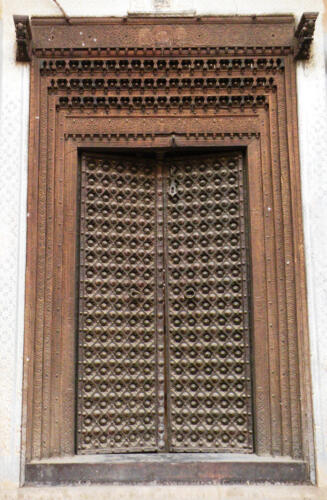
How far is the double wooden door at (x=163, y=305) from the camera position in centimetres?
489

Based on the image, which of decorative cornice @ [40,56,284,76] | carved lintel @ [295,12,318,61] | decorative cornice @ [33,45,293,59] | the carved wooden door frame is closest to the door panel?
the carved wooden door frame

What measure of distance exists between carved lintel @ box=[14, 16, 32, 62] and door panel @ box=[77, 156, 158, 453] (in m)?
0.90

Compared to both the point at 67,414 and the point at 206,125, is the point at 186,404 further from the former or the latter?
the point at 206,125

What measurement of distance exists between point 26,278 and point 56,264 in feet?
0.81

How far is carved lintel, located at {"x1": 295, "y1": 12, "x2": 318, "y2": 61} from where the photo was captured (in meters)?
4.84

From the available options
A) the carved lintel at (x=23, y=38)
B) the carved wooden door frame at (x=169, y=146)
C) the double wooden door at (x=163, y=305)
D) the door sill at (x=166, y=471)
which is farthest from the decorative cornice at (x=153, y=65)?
the door sill at (x=166, y=471)

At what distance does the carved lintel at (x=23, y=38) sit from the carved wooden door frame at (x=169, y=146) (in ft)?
0.15

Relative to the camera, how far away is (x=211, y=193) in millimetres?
5188

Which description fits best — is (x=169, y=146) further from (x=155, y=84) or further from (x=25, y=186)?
(x=25, y=186)

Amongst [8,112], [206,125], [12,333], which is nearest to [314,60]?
[206,125]

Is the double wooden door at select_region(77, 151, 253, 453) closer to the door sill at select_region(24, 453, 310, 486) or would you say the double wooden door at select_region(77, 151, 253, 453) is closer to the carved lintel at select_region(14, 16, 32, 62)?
the door sill at select_region(24, 453, 310, 486)

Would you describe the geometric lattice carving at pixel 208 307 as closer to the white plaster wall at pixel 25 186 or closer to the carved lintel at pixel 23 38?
the white plaster wall at pixel 25 186

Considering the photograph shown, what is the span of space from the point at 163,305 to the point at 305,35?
2247 mm

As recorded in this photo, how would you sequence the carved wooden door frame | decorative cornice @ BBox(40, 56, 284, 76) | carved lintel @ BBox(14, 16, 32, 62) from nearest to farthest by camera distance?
the carved wooden door frame < carved lintel @ BBox(14, 16, 32, 62) < decorative cornice @ BBox(40, 56, 284, 76)
